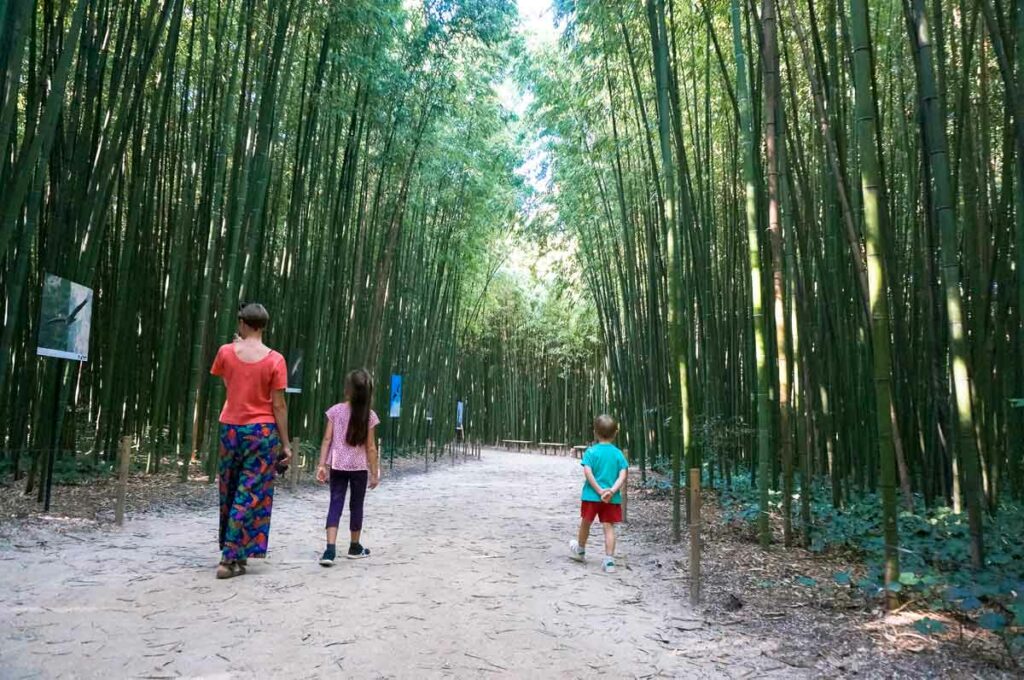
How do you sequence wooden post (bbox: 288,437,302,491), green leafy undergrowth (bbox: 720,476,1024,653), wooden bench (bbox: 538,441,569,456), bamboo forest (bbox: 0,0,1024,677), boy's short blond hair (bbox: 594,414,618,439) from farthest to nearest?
wooden bench (bbox: 538,441,569,456) → wooden post (bbox: 288,437,302,491) → boy's short blond hair (bbox: 594,414,618,439) → bamboo forest (bbox: 0,0,1024,677) → green leafy undergrowth (bbox: 720,476,1024,653)

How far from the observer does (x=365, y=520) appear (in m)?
4.20

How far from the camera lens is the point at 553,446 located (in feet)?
49.7

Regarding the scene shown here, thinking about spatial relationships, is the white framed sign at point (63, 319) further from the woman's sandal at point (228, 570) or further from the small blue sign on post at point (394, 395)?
the small blue sign on post at point (394, 395)

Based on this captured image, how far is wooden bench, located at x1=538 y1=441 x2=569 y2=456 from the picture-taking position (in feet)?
49.2

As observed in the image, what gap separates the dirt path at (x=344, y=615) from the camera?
1757mm

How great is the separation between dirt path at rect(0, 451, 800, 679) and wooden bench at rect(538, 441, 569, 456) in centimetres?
1149

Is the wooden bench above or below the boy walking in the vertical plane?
below

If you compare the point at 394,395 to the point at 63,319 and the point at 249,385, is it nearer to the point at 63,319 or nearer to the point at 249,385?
the point at 63,319

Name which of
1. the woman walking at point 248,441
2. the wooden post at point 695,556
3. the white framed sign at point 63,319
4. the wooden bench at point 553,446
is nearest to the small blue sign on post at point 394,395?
the white framed sign at point 63,319

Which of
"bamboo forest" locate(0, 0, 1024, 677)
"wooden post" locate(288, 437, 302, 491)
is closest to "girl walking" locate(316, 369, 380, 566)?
"bamboo forest" locate(0, 0, 1024, 677)

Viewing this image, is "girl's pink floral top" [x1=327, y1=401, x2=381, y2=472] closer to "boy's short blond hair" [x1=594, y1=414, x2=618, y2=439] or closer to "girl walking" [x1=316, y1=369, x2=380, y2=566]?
"girl walking" [x1=316, y1=369, x2=380, y2=566]

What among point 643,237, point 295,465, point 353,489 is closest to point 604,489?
point 353,489

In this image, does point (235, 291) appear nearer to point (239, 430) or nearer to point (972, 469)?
point (239, 430)

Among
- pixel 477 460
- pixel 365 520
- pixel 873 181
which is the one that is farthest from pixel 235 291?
pixel 477 460
